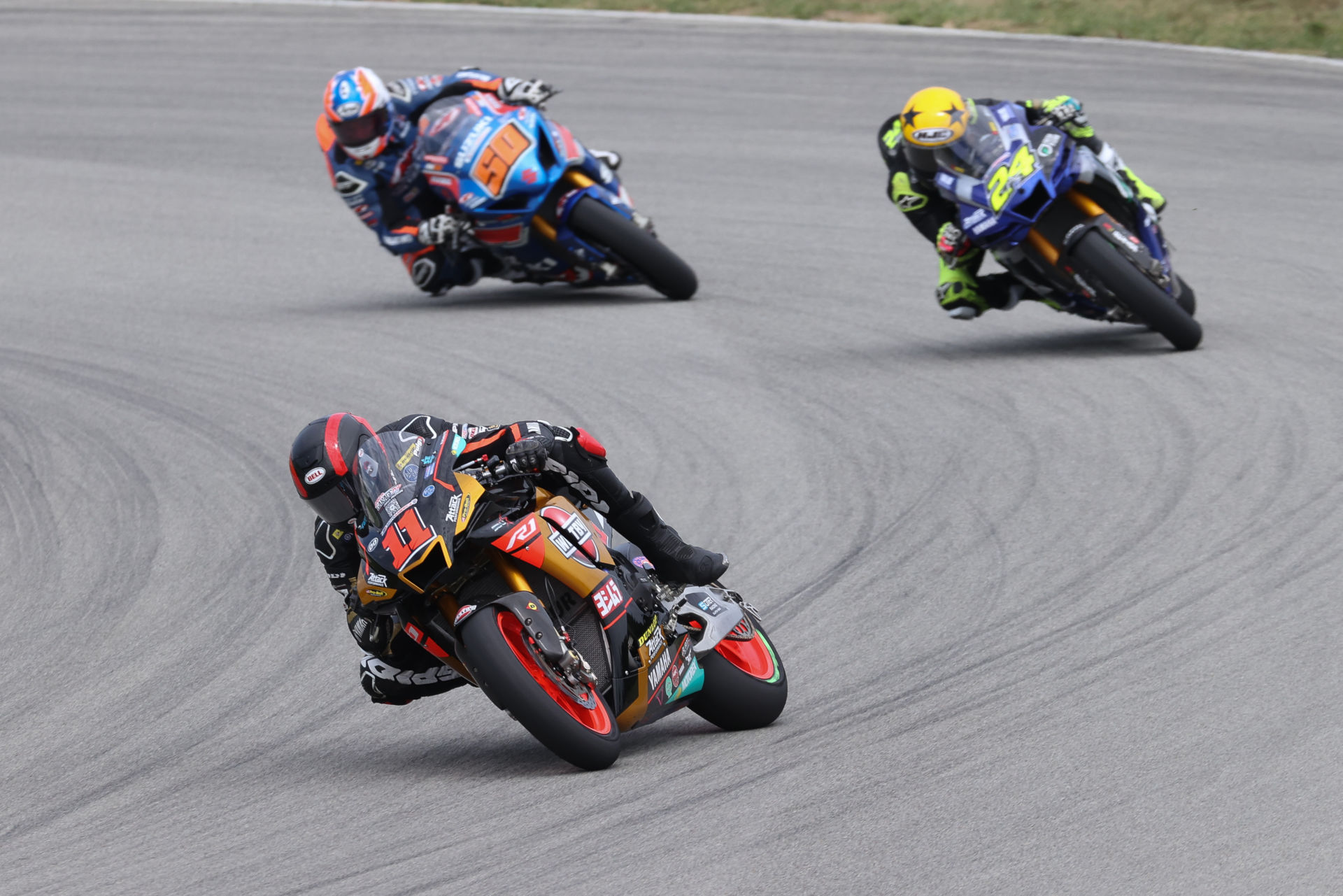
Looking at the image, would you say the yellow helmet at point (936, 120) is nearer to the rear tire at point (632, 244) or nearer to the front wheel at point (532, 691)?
the rear tire at point (632, 244)

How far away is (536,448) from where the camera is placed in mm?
5988

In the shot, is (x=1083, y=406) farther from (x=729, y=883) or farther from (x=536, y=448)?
(x=729, y=883)

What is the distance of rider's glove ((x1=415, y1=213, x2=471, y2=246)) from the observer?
13.8 metres

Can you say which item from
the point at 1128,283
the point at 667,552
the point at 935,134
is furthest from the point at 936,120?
the point at 667,552

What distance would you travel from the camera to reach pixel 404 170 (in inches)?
541

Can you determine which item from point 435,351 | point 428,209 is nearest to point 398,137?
point 428,209

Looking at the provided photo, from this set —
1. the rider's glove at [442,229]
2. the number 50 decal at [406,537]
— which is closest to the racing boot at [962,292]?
the rider's glove at [442,229]

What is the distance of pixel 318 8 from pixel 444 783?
19.7 metres

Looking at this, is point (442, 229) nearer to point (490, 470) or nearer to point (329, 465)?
point (490, 470)

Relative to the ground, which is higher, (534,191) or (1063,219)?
(1063,219)

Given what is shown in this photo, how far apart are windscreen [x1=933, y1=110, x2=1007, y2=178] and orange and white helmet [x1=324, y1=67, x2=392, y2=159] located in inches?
169

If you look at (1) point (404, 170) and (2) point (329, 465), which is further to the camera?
(1) point (404, 170)

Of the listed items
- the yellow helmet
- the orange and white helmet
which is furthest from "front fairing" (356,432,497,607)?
the orange and white helmet

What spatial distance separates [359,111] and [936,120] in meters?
4.37
